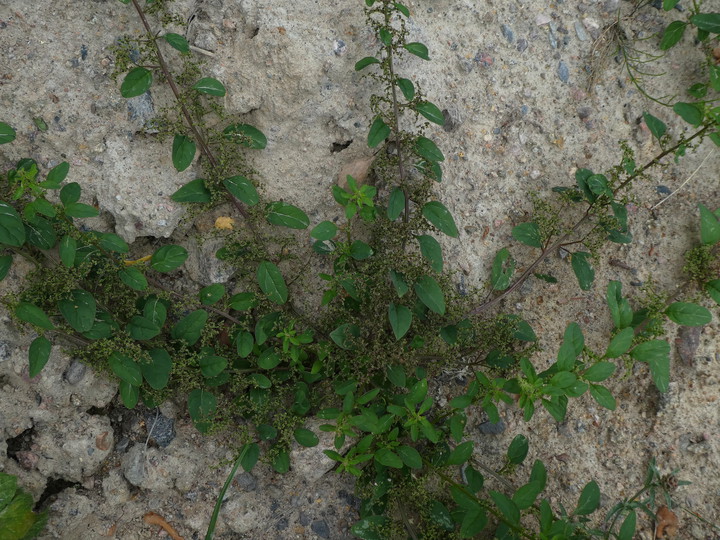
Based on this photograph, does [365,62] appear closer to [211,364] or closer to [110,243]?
[110,243]

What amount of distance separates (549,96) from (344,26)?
1.30 metres

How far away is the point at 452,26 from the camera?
3355 millimetres

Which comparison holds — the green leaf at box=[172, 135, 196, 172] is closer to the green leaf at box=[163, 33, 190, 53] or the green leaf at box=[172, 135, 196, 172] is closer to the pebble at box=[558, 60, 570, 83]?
the green leaf at box=[163, 33, 190, 53]

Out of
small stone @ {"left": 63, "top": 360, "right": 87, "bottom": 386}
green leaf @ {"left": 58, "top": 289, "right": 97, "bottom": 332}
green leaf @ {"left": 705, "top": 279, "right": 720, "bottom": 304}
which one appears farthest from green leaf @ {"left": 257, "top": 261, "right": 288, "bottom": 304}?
green leaf @ {"left": 705, "top": 279, "right": 720, "bottom": 304}

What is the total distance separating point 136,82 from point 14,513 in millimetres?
2194

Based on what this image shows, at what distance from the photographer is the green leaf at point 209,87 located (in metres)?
2.90

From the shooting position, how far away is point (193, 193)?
2.97 m

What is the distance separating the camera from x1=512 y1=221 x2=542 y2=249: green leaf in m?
3.20

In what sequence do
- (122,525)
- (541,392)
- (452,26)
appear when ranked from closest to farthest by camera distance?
(541,392), (122,525), (452,26)

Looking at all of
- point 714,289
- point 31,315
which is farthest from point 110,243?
point 714,289

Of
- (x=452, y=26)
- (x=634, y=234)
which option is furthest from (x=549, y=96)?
(x=634, y=234)

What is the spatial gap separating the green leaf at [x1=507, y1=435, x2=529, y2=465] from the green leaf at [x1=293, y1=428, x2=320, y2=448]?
3.41ft

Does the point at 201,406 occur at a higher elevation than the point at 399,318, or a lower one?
lower

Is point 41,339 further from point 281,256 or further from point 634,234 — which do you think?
point 634,234
